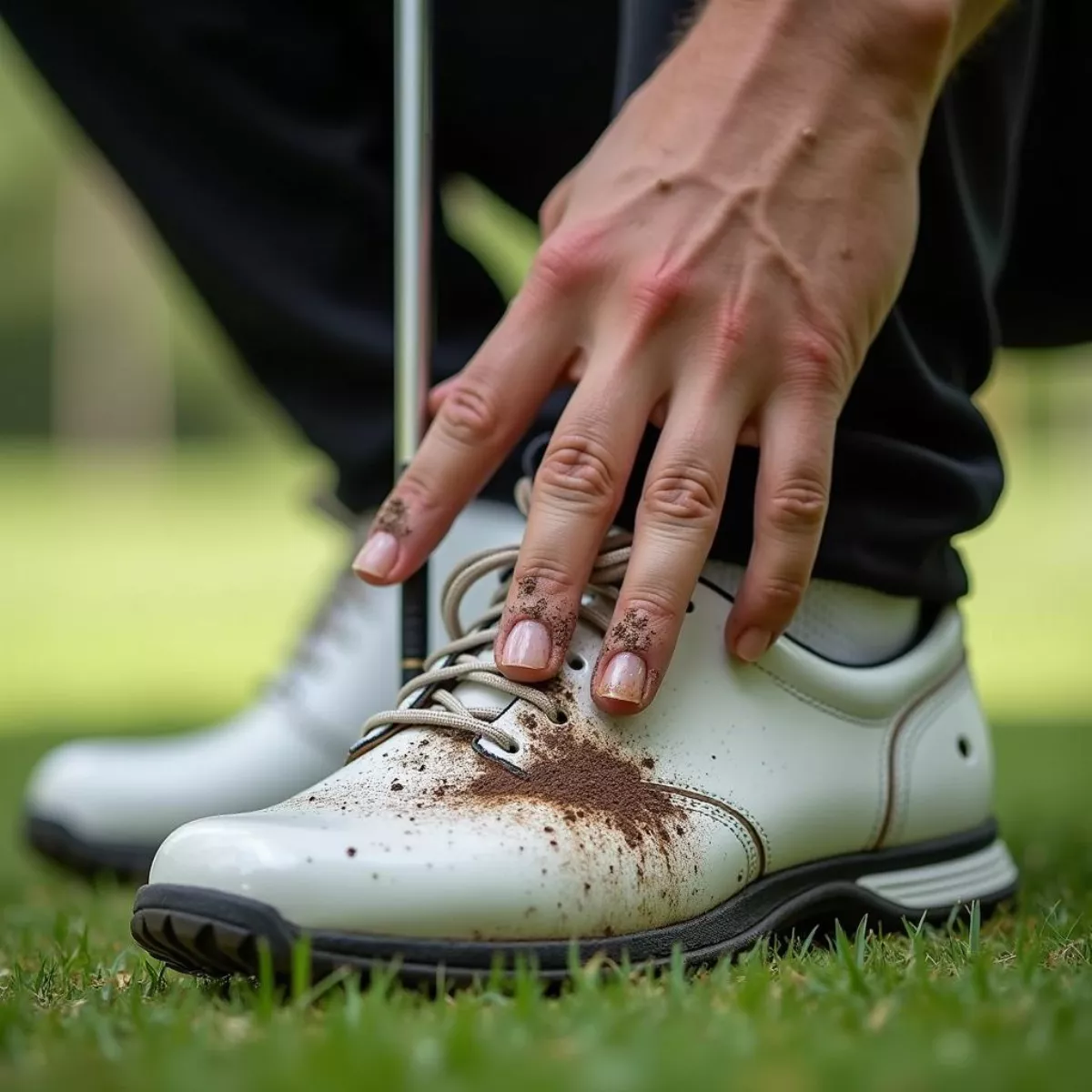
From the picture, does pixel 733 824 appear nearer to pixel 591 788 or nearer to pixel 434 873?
pixel 591 788

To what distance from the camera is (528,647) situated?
2.70 ft

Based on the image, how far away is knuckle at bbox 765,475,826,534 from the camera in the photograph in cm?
84

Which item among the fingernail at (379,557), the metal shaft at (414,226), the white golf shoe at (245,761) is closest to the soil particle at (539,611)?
the fingernail at (379,557)

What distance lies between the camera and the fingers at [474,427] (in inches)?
34.5

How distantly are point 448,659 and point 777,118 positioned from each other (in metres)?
0.37

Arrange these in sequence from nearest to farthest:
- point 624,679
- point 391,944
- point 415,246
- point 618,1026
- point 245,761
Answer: point 618,1026, point 391,944, point 624,679, point 415,246, point 245,761

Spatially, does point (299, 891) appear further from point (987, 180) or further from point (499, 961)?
point (987, 180)

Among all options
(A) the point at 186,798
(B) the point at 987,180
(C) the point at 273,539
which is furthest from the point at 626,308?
(C) the point at 273,539

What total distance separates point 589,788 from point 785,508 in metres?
0.19

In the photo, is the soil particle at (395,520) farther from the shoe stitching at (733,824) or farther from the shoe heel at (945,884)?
the shoe heel at (945,884)

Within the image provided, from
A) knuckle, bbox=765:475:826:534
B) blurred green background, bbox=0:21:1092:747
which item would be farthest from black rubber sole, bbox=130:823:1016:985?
blurred green background, bbox=0:21:1092:747

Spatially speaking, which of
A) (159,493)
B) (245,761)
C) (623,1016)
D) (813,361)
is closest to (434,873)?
(623,1016)

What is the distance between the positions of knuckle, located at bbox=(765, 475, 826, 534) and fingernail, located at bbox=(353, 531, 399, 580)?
0.22m

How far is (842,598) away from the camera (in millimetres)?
947
